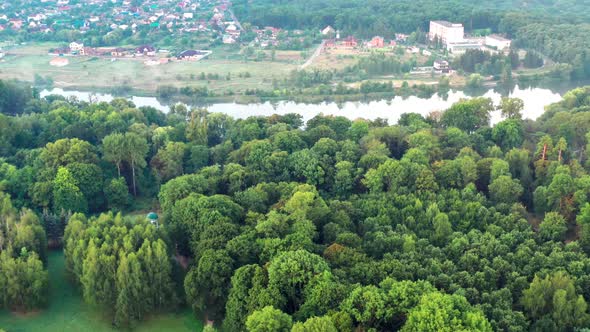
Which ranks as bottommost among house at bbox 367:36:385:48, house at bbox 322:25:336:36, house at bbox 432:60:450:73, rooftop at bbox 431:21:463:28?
house at bbox 432:60:450:73

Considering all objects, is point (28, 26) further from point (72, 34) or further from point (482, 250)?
point (482, 250)

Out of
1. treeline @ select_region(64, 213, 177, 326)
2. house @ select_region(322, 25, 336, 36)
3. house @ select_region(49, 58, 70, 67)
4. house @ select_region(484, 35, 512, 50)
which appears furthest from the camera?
house @ select_region(322, 25, 336, 36)

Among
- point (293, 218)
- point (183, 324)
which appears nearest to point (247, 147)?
point (293, 218)

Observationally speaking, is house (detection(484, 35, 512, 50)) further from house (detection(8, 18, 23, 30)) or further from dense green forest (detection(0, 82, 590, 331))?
house (detection(8, 18, 23, 30))

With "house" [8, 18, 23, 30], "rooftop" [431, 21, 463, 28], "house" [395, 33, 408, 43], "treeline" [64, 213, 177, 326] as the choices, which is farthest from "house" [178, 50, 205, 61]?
"treeline" [64, 213, 177, 326]

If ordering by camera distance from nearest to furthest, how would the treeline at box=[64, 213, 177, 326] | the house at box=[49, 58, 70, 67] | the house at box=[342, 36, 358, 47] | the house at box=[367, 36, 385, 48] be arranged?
the treeline at box=[64, 213, 177, 326] < the house at box=[49, 58, 70, 67] < the house at box=[367, 36, 385, 48] < the house at box=[342, 36, 358, 47]

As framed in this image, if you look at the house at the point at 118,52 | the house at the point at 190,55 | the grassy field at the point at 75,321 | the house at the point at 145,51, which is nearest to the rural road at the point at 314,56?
the house at the point at 190,55

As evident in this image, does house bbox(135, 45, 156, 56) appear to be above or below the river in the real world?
above
